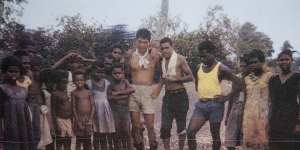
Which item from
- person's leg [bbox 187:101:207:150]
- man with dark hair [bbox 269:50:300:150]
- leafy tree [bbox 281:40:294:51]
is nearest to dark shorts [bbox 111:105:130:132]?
person's leg [bbox 187:101:207:150]

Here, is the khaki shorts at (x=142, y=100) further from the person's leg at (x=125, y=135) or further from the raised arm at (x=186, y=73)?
the raised arm at (x=186, y=73)

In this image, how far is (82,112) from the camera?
17.3 ft

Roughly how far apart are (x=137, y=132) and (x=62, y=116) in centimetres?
100

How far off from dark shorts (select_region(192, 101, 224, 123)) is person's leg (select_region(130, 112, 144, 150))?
2.55 ft

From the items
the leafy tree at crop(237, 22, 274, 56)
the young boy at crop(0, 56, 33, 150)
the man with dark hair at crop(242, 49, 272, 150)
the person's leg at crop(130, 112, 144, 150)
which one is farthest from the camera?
the leafy tree at crop(237, 22, 274, 56)

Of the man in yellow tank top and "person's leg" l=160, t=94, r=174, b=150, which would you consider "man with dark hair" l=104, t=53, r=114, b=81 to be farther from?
the man in yellow tank top

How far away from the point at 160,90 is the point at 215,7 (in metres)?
2.73

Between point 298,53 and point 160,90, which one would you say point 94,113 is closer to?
point 160,90

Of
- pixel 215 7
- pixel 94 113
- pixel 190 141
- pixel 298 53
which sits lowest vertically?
pixel 190 141

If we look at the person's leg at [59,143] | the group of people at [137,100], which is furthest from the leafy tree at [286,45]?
the person's leg at [59,143]

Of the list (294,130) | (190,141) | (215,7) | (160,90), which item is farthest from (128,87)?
(215,7)

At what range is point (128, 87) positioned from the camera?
545cm

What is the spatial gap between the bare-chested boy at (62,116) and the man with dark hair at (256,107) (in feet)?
7.14

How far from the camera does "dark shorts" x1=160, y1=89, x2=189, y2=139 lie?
5.41m
